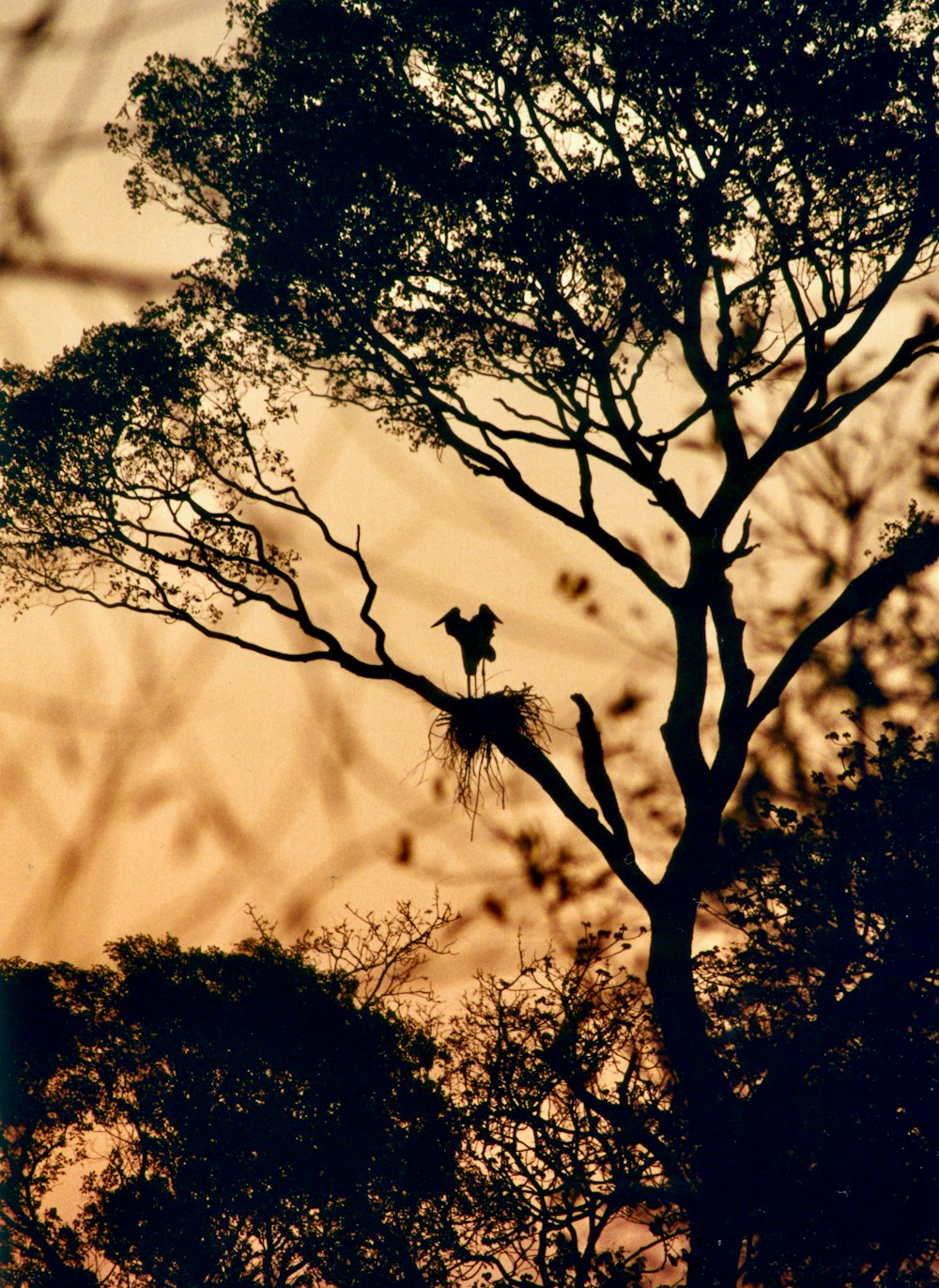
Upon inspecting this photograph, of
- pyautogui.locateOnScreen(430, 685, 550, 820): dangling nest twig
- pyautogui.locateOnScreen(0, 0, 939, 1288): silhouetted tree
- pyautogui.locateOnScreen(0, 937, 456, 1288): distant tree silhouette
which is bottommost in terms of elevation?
pyautogui.locateOnScreen(0, 937, 456, 1288): distant tree silhouette

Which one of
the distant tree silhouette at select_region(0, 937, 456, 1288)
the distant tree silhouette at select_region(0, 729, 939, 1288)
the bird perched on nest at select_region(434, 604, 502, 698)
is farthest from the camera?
the distant tree silhouette at select_region(0, 937, 456, 1288)

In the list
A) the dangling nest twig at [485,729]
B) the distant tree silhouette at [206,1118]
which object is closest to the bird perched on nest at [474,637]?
the dangling nest twig at [485,729]

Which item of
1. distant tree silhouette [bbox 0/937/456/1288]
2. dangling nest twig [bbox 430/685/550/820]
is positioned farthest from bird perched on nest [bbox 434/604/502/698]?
distant tree silhouette [bbox 0/937/456/1288]

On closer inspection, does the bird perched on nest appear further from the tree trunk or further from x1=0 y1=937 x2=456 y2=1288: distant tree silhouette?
x1=0 y1=937 x2=456 y2=1288: distant tree silhouette

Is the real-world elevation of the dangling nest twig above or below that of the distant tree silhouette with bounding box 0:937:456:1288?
above

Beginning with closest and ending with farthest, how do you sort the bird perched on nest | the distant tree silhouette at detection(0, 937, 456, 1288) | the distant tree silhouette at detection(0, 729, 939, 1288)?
the distant tree silhouette at detection(0, 729, 939, 1288), the bird perched on nest, the distant tree silhouette at detection(0, 937, 456, 1288)

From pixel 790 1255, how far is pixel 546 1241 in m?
1.68

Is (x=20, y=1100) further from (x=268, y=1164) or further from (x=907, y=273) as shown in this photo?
(x=907, y=273)

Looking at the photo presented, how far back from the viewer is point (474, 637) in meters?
8.05

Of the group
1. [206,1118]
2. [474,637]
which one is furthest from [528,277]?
[206,1118]

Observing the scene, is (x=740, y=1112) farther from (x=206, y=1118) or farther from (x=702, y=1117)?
(x=206, y=1118)

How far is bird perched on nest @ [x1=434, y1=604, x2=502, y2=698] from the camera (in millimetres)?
8023

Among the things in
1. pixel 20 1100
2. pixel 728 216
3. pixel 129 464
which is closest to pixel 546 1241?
pixel 129 464

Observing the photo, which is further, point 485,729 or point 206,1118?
point 206,1118
